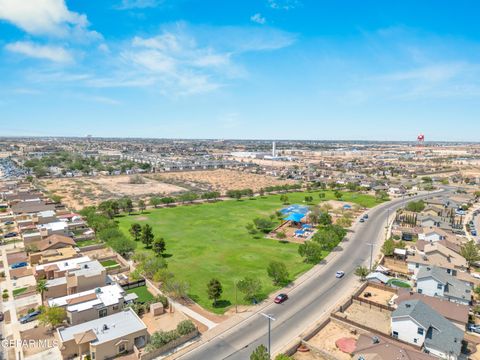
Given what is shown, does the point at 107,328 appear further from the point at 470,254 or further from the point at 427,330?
the point at 470,254

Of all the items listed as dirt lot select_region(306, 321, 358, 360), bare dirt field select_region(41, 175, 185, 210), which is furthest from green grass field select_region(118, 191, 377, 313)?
bare dirt field select_region(41, 175, 185, 210)

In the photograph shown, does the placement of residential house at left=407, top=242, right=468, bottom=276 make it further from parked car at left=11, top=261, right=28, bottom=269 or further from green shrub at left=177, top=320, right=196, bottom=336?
parked car at left=11, top=261, right=28, bottom=269

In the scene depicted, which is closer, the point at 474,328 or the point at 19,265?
the point at 474,328

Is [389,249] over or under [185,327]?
over

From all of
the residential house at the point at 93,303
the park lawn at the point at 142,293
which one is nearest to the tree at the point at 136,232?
the park lawn at the point at 142,293

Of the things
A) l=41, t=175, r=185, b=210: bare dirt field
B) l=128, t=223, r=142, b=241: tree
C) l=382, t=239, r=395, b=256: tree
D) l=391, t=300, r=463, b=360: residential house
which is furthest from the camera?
l=41, t=175, r=185, b=210: bare dirt field

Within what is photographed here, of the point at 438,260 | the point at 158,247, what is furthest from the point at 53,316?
the point at 438,260
